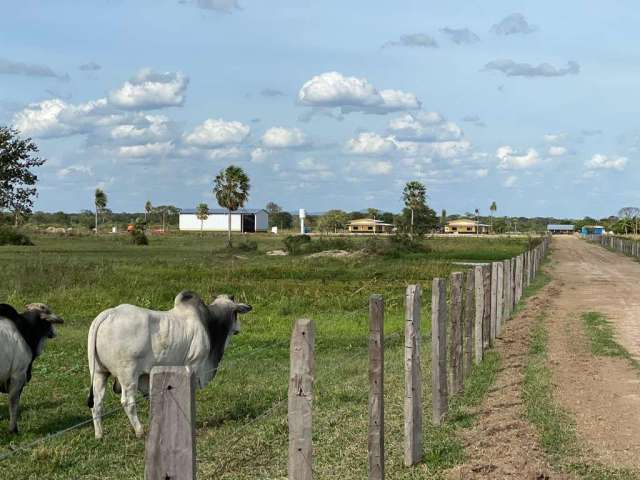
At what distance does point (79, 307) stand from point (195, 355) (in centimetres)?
1601

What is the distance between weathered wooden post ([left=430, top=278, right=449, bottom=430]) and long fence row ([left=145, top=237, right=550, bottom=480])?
0.01 metres

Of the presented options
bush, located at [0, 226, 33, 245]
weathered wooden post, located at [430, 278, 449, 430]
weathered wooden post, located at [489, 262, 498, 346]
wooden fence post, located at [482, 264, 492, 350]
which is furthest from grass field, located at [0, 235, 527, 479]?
bush, located at [0, 226, 33, 245]

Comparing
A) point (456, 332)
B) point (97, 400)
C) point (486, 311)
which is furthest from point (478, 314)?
point (97, 400)

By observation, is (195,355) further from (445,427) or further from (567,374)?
(567,374)

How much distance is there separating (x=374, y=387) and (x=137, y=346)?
329 cm

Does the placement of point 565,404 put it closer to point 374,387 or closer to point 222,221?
point 374,387

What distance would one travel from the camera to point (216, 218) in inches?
6599

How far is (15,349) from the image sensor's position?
33.0 feet

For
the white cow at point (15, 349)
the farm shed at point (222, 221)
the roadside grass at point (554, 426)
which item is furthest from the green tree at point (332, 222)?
the white cow at point (15, 349)

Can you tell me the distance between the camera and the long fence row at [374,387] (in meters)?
3.83

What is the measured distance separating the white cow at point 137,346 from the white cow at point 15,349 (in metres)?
0.97

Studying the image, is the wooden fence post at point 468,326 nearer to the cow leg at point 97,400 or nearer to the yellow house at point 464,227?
the cow leg at point 97,400

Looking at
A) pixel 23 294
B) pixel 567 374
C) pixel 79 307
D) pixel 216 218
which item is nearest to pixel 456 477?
pixel 567 374

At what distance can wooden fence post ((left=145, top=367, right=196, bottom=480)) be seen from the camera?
381 centimetres
